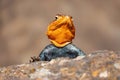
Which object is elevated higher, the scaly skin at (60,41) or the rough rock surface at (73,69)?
the scaly skin at (60,41)

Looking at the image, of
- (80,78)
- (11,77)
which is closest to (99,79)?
(80,78)

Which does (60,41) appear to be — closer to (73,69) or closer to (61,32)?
(61,32)

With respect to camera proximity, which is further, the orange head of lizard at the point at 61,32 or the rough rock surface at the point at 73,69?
the orange head of lizard at the point at 61,32

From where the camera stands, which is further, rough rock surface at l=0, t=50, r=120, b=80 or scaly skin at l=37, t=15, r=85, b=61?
scaly skin at l=37, t=15, r=85, b=61

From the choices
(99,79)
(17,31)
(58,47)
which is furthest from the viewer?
(17,31)

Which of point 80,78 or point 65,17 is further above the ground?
point 65,17

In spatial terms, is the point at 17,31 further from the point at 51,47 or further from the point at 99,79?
the point at 99,79

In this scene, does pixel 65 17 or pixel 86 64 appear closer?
pixel 86 64
